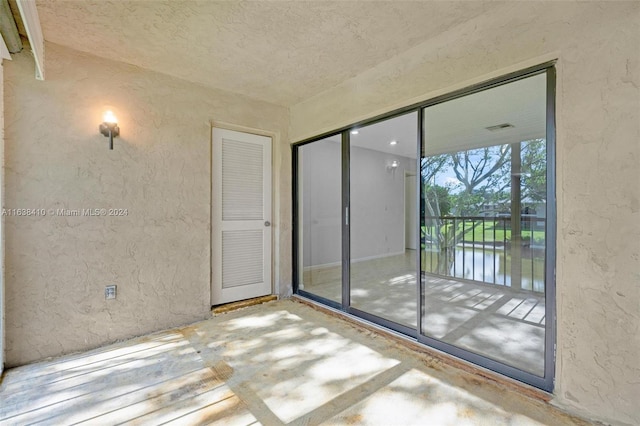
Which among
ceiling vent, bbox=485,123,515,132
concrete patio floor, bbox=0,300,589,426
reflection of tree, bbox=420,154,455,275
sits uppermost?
ceiling vent, bbox=485,123,515,132

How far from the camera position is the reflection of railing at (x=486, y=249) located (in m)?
1.96

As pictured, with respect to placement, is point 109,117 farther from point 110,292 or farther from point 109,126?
point 110,292

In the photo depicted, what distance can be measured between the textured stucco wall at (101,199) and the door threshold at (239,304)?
0.13m

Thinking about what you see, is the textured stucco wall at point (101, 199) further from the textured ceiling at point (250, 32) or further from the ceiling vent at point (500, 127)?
the ceiling vent at point (500, 127)

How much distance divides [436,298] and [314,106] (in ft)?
8.53

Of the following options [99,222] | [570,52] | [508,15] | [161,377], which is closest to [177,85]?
[99,222]

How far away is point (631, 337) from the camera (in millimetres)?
1544

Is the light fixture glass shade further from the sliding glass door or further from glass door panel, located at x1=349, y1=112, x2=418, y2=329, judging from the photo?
glass door panel, located at x1=349, y1=112, x2=418, y2=329

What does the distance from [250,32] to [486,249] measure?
255 centimetres

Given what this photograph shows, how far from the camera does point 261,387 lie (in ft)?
6.44

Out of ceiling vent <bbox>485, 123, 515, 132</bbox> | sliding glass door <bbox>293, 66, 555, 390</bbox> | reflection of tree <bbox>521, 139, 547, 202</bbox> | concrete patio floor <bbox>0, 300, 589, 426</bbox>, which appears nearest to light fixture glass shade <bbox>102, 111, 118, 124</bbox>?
concrete patio floor <bbox>0, 300, 589, 426</bbox>

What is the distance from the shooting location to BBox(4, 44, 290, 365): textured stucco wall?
233cm

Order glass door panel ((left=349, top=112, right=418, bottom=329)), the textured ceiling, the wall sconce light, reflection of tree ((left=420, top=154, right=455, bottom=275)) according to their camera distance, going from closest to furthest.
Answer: the textured ceiling, reflection of tree ((left=420, top=154, right=455, bottom=275)), the wall sconce light, glass door panel ((left=349, top=112, right=418, bottom=329))

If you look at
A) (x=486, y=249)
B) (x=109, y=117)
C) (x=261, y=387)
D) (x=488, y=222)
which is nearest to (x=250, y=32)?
(x=109, y=117)
